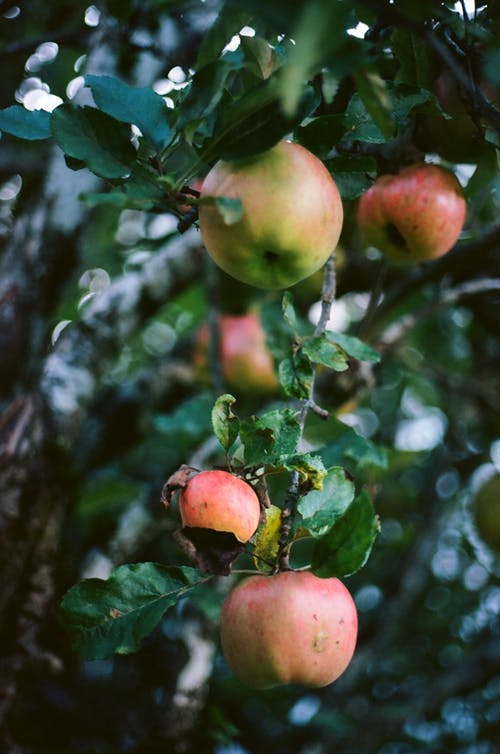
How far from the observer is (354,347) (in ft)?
2.83

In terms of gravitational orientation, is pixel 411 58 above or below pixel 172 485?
above

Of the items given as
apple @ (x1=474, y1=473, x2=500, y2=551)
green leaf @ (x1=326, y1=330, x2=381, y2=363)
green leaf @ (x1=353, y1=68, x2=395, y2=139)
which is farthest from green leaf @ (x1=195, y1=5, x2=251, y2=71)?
apple @ (x1=474, y1=473, x2=500, y2=551)

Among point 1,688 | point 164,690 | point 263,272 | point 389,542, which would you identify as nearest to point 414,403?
point 389,542

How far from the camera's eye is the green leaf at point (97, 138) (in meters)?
0.69

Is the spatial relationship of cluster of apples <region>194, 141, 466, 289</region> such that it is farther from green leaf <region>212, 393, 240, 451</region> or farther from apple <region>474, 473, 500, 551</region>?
apple <region>474, 473, 500, 551</region>

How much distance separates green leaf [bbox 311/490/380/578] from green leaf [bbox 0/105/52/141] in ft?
1.58

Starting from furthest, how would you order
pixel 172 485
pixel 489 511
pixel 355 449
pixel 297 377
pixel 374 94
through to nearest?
pixel 489 511, pixel 355 449, pixel 297 377, pixel 172 485, pixel 374 94

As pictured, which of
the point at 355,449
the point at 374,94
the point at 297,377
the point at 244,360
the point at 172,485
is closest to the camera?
the point at 374,94

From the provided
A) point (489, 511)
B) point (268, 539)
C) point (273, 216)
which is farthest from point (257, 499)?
point (489, 511)

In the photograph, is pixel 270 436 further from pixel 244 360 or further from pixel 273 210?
pixel 244 360

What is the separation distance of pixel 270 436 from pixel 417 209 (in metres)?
0.40

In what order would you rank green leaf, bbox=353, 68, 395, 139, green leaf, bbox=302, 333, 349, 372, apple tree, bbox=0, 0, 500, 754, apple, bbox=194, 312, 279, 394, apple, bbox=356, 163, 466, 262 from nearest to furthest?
1. green leaf, bbox=353, 68, 395, 139
2. apple tree, bbox=0, 0, 500, 754
3. green leaf, bbox=302, 333, 349, 372
4. apple, bbox=356, 163, 466, 262
5. apple, bbox=194, 312, 279, 394

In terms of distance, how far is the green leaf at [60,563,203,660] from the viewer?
2.25 feet

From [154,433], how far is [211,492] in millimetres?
1665
